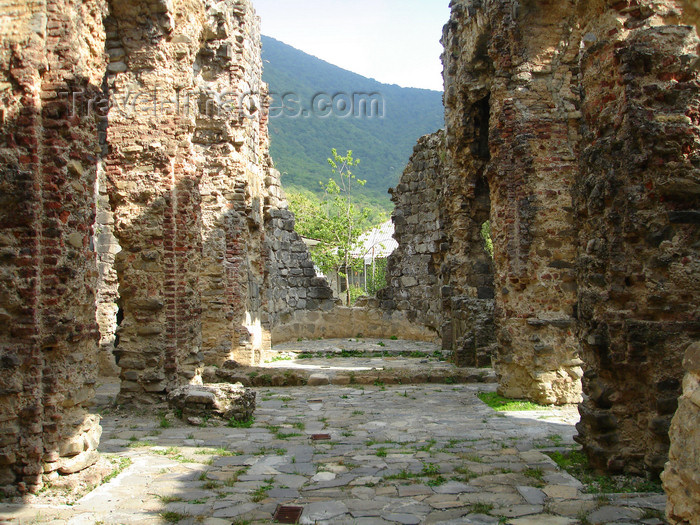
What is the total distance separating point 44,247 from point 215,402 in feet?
11.5

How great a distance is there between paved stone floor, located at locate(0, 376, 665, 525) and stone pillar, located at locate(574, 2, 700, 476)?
0.62 meters

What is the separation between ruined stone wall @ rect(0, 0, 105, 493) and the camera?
191 inches

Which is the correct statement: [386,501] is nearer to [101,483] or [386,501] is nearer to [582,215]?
[101,483]

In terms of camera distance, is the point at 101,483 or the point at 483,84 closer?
the point at 101,483

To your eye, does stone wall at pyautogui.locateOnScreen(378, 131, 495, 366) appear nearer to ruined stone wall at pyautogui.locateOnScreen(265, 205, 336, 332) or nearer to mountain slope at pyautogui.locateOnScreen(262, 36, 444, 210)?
ruined stone wall at pyautogui.locateOnScreen(265, 205, 336, 332)

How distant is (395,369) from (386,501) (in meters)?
7.29

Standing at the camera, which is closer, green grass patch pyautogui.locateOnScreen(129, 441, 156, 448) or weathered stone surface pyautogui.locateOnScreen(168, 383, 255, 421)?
green grass patch pyautogui.locateOnScreen(129, 441, 156, 448)

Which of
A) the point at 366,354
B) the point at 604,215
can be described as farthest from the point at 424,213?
the point at 604,215

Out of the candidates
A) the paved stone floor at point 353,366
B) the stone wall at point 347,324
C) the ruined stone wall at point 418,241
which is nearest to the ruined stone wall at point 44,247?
the paved stone floor at point 353,366

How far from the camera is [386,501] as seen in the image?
190 inches

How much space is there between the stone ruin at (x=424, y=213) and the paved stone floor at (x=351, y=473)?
0.56m

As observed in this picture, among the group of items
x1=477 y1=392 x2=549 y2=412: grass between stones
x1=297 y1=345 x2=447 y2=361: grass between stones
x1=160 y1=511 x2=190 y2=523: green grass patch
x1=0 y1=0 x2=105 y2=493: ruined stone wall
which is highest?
x1=0 y1=0 x2=105 y2=493: ruined stone wall

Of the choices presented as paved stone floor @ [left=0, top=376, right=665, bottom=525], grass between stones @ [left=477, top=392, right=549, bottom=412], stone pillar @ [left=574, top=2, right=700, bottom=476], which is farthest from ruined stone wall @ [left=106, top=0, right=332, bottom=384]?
stone pillar @ [left=574, top=2, right=700, bottom=476]

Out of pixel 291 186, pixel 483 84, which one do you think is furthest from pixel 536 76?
pixel 291 186
